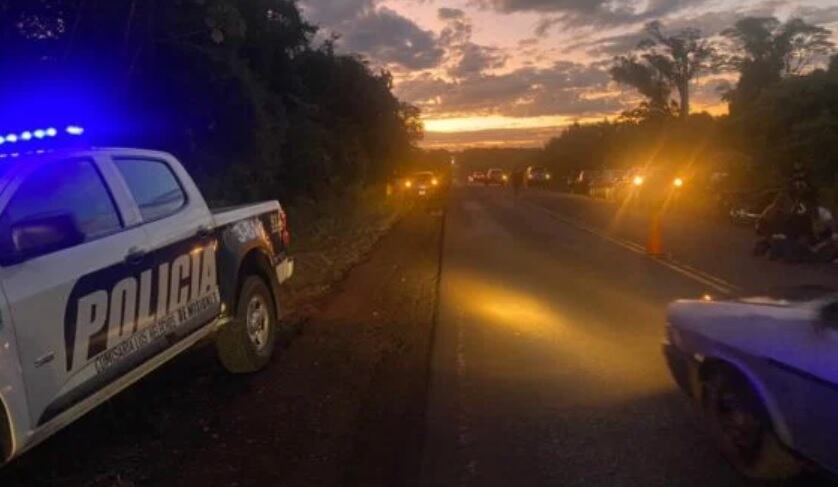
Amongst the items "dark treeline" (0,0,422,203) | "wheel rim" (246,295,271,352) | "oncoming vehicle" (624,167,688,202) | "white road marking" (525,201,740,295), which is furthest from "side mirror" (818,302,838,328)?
"oncoming vehicle" (624,167,688,202)

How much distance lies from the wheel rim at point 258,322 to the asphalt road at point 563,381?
1.48 meters

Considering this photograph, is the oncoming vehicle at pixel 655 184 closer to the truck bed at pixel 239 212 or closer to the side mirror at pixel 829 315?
the truck bed at pixel 239 212

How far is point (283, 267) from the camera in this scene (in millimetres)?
8797

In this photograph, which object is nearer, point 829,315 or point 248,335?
point 829,315

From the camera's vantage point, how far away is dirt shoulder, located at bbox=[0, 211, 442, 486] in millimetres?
5289

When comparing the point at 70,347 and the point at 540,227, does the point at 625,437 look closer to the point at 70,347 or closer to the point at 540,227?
the point at 70,347

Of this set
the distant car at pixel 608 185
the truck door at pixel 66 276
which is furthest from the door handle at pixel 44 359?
the distant car at pixel 608 185

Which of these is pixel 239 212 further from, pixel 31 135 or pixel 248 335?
pixel 31 135

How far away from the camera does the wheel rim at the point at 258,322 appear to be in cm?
759

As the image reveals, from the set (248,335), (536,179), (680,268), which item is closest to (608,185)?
(536,179)

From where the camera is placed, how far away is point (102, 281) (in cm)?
508

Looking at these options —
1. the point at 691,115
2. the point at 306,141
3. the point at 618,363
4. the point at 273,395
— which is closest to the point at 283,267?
the point at 273,395

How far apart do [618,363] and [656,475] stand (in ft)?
9.01

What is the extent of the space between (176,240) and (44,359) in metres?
1.87
